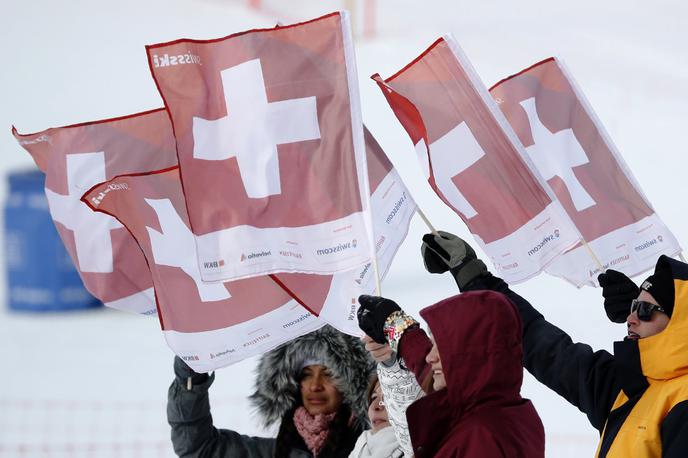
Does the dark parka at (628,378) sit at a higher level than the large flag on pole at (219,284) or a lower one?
lower

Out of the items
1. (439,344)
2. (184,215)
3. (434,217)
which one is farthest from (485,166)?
(434,217)

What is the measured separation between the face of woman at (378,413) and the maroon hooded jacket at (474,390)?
18.4 inches

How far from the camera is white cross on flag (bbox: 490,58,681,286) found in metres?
4.01

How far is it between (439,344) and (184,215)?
1.34 meters

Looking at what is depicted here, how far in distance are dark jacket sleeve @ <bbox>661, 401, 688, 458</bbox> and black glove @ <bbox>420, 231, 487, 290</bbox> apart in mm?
729

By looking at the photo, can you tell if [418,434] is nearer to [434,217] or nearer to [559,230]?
[559,230]

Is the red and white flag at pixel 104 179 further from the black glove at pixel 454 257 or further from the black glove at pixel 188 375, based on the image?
the black glove at pixel 454 257

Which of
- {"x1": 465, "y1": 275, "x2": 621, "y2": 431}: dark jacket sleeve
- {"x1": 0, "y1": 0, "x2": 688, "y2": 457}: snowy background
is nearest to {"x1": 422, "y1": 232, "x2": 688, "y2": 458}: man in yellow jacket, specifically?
{"x1": 465, "y1": 275, "x2": 621, "y2": 431}: dark jacket sleeve

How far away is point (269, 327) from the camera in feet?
11.8

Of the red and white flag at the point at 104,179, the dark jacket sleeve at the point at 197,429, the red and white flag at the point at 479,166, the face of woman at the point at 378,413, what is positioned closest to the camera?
the face of woman at the point at 378,413

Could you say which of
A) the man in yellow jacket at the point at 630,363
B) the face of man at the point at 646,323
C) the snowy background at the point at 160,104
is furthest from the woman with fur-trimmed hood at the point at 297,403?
the snowy background at the point at 160,104

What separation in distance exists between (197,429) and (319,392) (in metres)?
0.37

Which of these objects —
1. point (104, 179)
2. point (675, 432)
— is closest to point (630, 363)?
point (675, 432)

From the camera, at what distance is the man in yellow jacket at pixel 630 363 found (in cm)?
282
